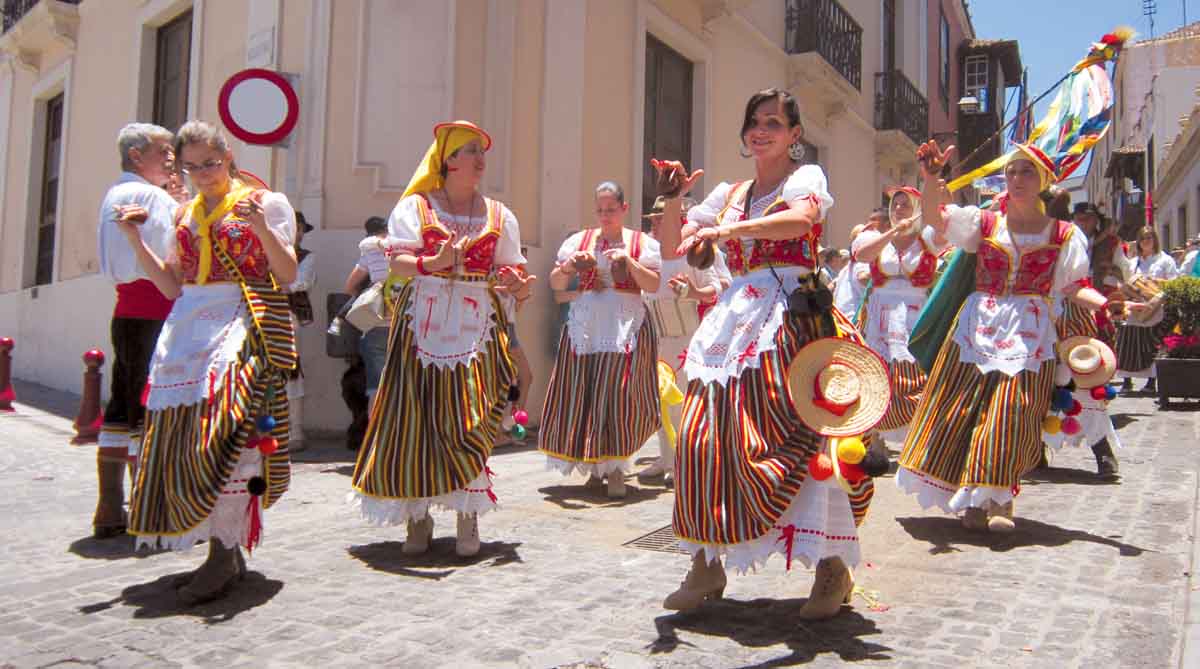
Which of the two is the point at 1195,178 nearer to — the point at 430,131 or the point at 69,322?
the point at 430,131

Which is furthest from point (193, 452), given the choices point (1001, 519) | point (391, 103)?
point (391, 103)

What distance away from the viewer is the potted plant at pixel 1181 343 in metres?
11.0

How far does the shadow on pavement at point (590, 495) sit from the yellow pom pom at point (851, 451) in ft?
9.01

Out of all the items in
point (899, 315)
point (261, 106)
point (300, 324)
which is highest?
point (261, 106)

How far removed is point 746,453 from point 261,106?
6.19 metres

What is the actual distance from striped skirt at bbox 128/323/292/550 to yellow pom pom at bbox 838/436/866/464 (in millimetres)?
2203

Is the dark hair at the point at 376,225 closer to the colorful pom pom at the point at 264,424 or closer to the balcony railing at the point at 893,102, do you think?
the colorful pom pom at the point at 264,424

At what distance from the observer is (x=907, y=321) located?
7.27 m

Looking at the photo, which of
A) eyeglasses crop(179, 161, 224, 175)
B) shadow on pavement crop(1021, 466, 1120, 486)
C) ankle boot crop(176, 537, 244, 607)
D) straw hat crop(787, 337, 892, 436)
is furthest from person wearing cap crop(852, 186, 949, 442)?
ankle boot crop(176, 537, 244, 607)

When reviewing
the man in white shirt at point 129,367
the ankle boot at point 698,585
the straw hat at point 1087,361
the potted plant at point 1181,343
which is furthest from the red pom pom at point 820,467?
the potted plant at point 1181,343

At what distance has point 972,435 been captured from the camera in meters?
4.91

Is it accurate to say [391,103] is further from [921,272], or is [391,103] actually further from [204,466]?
[204,466]

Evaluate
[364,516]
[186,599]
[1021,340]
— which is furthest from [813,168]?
[186,599]

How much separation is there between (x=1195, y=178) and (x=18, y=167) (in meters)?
26.9
